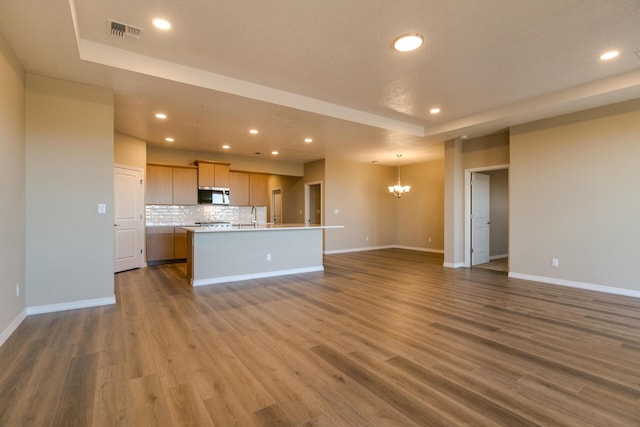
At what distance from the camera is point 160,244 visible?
696 cm

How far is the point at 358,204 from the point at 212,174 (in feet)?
14.1

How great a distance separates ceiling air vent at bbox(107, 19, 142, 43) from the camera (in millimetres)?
2723

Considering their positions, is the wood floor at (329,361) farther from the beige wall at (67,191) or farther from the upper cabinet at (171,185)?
the upper cabinet at (171,185)

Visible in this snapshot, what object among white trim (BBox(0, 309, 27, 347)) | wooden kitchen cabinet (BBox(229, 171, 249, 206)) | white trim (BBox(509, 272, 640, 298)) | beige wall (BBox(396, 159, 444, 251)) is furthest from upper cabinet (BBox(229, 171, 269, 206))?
white trim (BBox(509, 272, 640, 298))

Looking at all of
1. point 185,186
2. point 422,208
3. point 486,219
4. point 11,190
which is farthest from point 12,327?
point 422,208

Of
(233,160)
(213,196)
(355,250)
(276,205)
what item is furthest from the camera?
(276,205)

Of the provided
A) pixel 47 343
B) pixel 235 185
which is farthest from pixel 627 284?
pixel 235 185

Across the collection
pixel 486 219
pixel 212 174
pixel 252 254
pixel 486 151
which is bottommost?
pixel 252 254

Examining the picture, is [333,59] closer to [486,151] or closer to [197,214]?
[486,151]

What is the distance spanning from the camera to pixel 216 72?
3.66 metres

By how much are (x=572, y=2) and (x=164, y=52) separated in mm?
3815

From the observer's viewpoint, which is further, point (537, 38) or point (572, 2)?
point (537, 38)

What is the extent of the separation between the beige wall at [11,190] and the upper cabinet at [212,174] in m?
4.21

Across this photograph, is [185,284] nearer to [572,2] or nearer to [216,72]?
[216,72]
